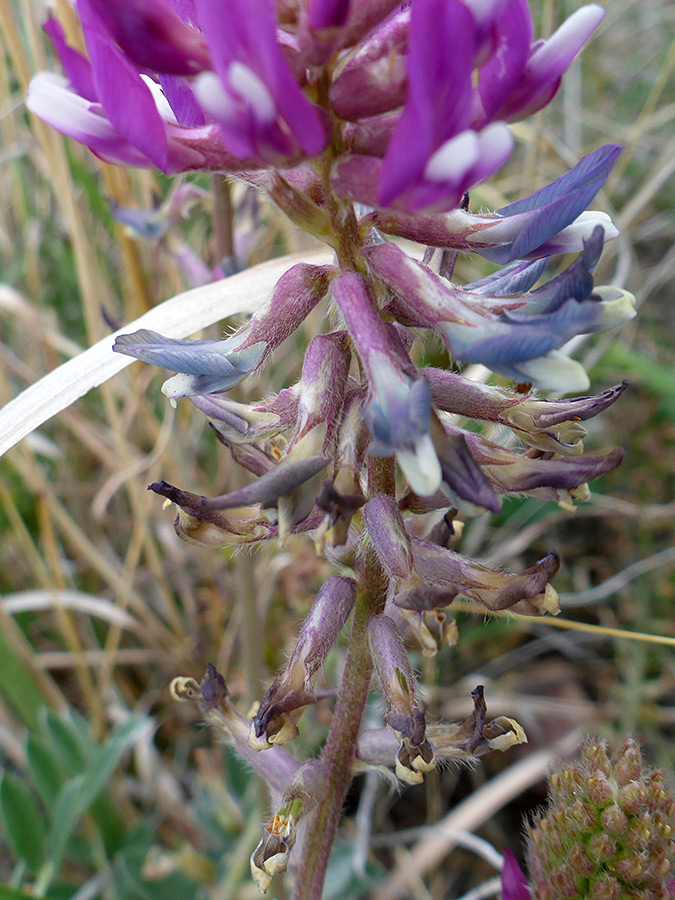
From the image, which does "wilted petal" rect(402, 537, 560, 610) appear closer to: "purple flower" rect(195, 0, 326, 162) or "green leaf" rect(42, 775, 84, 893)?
"purple flower" rect(195, 0, 326, 162)

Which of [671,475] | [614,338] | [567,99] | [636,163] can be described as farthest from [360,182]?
[636,163]

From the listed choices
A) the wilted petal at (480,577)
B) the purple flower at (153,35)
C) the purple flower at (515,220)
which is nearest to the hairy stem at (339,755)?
the wilted petal at (480,577)

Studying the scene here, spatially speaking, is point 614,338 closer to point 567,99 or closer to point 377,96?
point 567,99

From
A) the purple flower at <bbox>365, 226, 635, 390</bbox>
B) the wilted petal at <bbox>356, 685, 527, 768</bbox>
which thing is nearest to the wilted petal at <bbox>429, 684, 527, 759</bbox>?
the wilted petal at <bbox>356, 685, 527, 768</bbox>

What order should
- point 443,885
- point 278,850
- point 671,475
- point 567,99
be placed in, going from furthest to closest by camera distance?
point 567,99, point 671,475, point 443,885, point 278,850

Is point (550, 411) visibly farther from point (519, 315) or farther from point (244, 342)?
point (244, 342)

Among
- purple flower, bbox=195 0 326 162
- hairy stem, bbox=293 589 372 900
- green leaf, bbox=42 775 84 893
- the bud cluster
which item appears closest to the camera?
purple flower, bbox=195 0 326 162

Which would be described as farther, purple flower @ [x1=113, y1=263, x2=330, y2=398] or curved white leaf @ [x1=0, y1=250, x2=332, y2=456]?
curved white leaf @ [x1=0, y1=250, x2=332, y2=456]

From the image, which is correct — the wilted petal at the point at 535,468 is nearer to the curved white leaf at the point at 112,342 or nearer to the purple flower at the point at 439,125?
the purple flower at the point at 439,125
